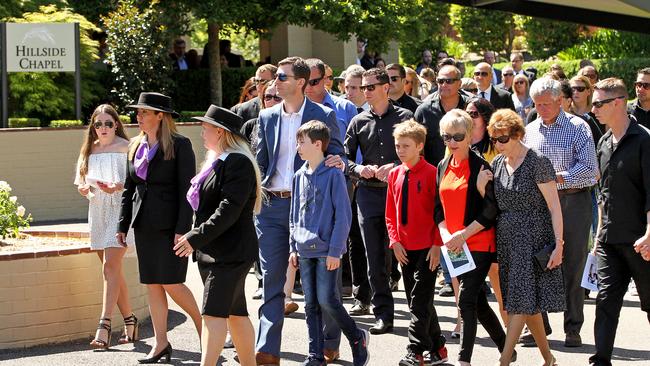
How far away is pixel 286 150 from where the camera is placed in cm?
887

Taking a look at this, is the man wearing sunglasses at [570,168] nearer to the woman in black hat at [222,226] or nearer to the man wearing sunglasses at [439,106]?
the man wearing sunglasses at [439,106]

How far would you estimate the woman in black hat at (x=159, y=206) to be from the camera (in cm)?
842

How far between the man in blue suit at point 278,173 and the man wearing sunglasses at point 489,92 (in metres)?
4.55

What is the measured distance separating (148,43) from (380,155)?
46.4 feet

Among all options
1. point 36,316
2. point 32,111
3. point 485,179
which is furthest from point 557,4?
point 32,111

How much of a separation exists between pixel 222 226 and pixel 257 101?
177 inches

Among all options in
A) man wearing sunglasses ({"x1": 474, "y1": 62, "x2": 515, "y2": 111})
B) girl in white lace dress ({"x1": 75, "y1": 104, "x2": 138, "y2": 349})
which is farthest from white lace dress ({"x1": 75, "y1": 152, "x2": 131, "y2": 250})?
man wearing sunglasses ({"x1": 474, "y1": 62, "x2": 515, "y2": 111})

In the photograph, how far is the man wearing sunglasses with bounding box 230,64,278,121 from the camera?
11.4 m

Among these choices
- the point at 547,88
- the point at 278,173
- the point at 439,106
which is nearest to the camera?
the point at 278,173

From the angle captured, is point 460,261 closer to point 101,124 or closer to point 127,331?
point 127,331

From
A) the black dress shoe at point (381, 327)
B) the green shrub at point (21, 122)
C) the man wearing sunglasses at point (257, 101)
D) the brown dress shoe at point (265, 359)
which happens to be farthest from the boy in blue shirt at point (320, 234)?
the green shrub at point (21, 122)

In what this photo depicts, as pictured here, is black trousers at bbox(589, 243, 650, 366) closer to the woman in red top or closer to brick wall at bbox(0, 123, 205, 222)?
the woman in red top

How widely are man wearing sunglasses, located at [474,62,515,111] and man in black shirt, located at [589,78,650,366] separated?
480cm

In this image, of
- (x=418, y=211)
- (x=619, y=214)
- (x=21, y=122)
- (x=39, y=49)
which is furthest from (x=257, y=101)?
(x=21, y=122)
